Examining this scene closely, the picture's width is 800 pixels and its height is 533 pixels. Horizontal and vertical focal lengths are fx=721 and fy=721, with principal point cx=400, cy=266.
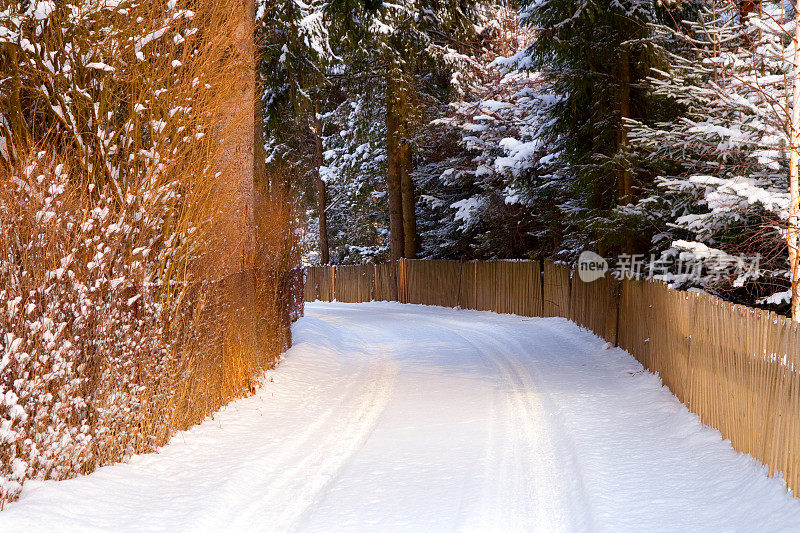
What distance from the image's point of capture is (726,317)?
6473mm

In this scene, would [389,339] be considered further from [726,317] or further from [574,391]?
[726,317]

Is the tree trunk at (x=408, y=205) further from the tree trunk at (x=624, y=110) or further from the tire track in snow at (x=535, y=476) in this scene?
the tire track in snow at (x=535, y=476)

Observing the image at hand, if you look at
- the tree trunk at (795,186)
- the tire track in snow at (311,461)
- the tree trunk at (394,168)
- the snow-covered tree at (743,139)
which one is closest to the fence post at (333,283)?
the tree trunk at (394,168)

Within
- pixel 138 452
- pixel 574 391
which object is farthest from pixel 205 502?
pixel 574 391

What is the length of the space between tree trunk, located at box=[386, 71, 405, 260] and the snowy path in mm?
14140

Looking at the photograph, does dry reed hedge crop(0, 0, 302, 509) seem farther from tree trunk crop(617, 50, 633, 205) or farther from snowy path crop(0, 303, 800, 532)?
tree trunk crop(617, 50, 633, 205)

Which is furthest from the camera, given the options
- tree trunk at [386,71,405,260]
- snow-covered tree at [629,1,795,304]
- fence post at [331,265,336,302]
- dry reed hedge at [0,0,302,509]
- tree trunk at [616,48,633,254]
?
fence post at [331,265,336,302]

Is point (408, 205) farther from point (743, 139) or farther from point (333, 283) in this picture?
point (743, 139)

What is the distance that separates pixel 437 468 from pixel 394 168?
837 inches

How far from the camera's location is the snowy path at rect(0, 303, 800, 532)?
4934 mm

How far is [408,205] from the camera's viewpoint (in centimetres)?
2733

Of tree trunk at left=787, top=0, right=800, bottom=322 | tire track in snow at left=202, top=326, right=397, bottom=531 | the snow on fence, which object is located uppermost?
tree trunk at left=787, top=0, right=800, bottom=322

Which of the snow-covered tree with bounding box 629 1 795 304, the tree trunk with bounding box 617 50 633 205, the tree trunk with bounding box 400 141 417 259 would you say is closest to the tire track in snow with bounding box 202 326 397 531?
the snow-covered tree with bounding box 629 1 795 304

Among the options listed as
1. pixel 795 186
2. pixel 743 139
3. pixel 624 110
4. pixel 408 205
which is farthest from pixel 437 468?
pixel 408 205
